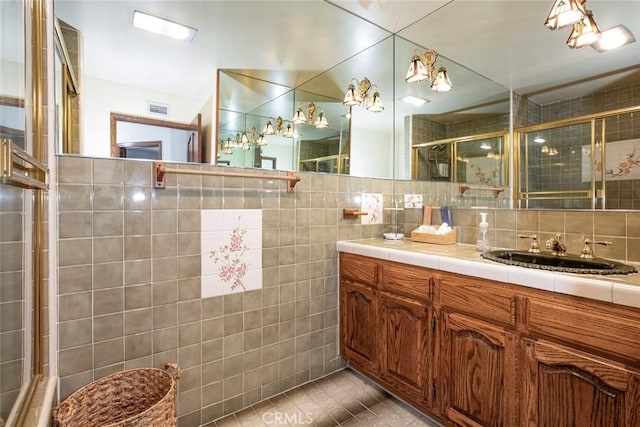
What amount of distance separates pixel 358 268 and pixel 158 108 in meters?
1.48

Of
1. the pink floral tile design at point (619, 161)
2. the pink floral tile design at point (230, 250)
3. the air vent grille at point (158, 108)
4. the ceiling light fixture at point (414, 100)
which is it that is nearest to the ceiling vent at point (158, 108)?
the air vent grille at point (158, 108)

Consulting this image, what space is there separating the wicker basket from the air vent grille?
4.19 ft

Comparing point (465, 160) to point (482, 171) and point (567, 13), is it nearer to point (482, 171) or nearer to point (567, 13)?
point (482, 171)

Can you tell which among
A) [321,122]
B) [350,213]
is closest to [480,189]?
[350,213]

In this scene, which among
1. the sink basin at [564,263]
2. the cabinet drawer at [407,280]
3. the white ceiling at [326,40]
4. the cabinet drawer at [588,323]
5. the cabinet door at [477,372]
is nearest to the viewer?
the cabinet drawer at [588,323]

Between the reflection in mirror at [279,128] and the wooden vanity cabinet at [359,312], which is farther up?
the reflection in mirror at [279,128]

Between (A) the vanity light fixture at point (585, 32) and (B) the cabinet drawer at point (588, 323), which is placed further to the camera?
(A) the vanity light fixture at point (585, 32)

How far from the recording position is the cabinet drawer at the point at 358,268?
1.92 meters

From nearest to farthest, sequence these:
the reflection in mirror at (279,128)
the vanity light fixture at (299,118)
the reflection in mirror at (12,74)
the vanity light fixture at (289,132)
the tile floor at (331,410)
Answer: the reflection in mirror at (12,74) → the tile floor at (331,410) → the reflection in mirror at (279,128) → the vanity light fixture at (289,132) → the vanity light fixture at (299,118)

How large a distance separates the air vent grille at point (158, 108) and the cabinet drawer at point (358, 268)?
4.56 ft

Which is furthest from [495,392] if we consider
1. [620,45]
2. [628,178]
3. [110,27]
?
[110,27]

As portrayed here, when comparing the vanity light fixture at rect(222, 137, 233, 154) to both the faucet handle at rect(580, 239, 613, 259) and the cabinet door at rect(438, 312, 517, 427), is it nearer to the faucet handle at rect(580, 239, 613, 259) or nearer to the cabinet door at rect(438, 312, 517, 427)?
the cabinet door at rect(438, 312, 517, 427)

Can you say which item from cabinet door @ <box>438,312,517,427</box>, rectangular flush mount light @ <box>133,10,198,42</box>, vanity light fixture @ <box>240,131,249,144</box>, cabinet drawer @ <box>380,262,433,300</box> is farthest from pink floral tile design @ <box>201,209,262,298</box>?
cabinet door @ <box>438,312,517,427</box>

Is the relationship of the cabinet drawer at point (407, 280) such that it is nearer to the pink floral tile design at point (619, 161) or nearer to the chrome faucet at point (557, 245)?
the chrome faucet at point (557, 245)
